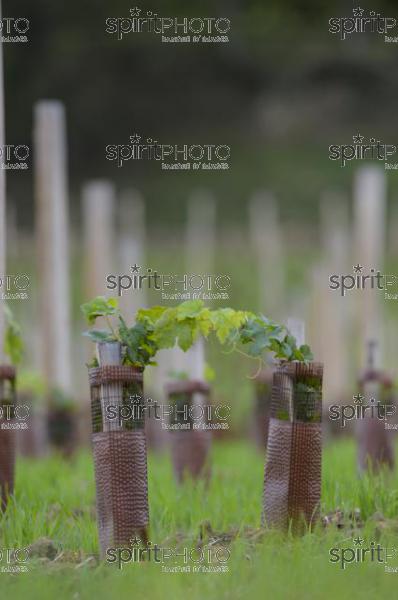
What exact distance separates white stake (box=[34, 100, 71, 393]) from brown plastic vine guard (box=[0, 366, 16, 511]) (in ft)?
20.5

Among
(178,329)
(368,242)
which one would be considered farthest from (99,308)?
(368,242)

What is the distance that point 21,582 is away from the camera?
221 inches

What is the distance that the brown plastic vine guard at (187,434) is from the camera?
8.94m

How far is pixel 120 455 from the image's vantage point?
6133 mm

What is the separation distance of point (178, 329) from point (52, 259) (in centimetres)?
796

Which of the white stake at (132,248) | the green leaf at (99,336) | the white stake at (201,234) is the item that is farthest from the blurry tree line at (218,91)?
the green leaf at (99,336)

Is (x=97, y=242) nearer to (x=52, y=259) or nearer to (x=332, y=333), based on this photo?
(x=52, y=259)

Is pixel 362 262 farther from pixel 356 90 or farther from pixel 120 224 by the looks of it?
pixel 120 224

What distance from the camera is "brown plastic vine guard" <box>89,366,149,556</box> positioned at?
6.13 metres

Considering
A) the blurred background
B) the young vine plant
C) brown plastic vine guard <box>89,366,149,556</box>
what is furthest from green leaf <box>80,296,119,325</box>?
the blurred background

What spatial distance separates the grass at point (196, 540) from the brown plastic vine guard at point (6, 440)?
0.56 feet

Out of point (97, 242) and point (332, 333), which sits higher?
point (97, 242)

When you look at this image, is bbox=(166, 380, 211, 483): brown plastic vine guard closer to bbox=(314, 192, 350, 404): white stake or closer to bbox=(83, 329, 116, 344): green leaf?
bbox=(83, 329, 116, 344): green leaf

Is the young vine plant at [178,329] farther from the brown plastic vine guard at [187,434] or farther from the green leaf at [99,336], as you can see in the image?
the brown plastic vine guard at [187,434]
